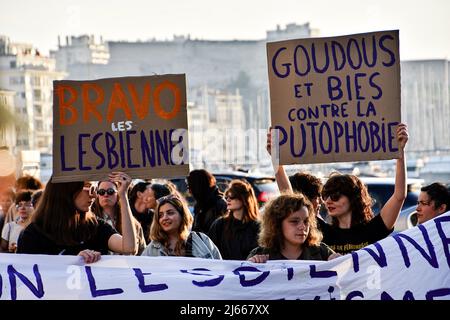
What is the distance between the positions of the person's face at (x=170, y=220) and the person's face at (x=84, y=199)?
521 mm

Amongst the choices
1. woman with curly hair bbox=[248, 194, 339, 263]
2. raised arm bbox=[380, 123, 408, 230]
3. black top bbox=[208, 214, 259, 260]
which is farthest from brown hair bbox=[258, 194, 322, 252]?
black top bbox=[208, 214, 259, 260]

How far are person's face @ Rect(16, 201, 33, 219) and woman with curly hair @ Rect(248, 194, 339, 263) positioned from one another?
113 inches

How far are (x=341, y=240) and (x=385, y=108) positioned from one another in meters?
0.69

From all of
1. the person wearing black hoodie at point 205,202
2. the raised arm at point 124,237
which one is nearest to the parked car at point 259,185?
the person wearing black hoodie at point 205,202

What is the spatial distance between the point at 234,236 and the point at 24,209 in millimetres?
1435

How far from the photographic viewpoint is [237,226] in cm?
890

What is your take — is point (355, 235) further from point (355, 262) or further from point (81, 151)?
point (81, 151)

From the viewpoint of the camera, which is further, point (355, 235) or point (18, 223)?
point (18, 223)

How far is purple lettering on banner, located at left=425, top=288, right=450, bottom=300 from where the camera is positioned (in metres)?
6.30

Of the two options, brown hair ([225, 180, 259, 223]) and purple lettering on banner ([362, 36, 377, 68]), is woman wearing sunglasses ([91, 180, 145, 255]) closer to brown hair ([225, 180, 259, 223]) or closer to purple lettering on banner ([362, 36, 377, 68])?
brown hair ([225, 180, 259, 223])

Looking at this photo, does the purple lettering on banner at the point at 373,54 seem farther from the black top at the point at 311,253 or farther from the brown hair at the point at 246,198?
the brown hair at the point at 246,198

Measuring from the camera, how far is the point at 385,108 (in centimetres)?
743

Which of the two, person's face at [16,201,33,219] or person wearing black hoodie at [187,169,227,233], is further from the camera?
person wearing black hoodie at [187,169,227,233]

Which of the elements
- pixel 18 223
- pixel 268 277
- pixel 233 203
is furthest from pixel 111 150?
pixel 18 223
